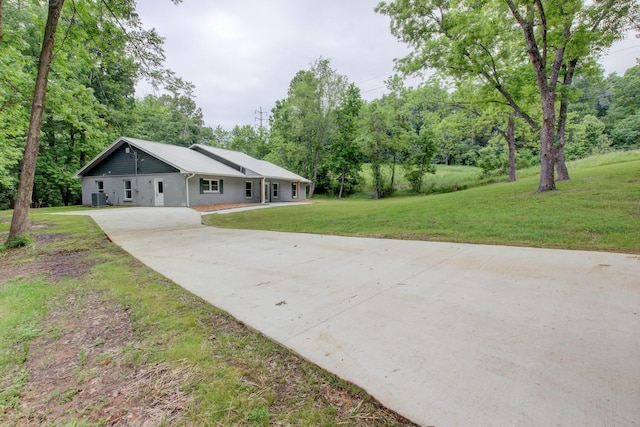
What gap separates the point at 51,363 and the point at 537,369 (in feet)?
11.5

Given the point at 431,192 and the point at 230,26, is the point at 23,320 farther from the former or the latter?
the point at 431,192

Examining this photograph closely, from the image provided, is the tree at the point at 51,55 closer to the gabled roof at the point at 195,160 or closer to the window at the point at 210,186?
the gabled roof at the point at 195,160

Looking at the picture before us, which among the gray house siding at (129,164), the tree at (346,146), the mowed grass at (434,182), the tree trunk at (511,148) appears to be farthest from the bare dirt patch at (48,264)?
the tree at (346,146)

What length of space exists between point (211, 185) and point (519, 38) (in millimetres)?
18601

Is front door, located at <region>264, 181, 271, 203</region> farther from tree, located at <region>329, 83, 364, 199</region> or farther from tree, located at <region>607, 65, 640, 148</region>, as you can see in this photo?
tree, located at <region>607, 65, 640, 148</region>

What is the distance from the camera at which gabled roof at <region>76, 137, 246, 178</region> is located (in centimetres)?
1775

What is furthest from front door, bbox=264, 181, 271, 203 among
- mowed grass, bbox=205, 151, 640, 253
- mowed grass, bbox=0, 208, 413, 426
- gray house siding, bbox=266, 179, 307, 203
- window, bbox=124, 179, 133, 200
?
mowed grass, bbox=0, 208, 413, 426

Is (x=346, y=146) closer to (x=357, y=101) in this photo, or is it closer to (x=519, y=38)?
(x=357, y=101)

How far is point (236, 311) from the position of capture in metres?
3.00

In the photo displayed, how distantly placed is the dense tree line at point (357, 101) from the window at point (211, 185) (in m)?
5.24

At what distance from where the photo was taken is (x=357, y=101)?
33094mm

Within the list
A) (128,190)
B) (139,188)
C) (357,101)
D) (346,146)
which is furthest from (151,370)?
(357,101)

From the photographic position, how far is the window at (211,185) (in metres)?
19.0

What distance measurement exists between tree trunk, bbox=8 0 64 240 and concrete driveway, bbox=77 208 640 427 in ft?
12.7
